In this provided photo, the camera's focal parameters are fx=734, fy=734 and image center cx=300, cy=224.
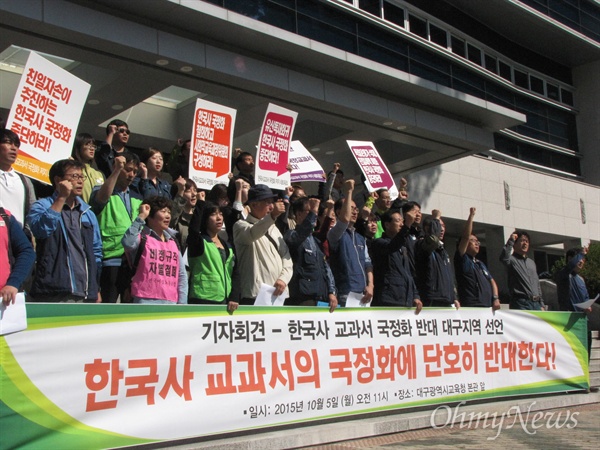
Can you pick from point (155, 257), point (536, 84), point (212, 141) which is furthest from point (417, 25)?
point (155, 257)

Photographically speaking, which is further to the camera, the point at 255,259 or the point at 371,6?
the point at 371,6

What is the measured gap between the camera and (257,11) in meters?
11.9

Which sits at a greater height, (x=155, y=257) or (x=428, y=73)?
(x=428, y=73)

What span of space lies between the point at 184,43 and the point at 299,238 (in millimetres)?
5544

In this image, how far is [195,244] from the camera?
242 inches

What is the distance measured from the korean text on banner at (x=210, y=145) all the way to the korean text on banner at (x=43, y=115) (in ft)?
4.36

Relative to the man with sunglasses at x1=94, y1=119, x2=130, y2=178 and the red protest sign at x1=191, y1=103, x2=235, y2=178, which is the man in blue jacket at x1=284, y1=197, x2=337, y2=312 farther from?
the man with sunglasses at x1=94, y1=119, x2=130, y2=178

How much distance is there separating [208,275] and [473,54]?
797 inches

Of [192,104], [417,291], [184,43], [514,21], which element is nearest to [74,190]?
[417,291]

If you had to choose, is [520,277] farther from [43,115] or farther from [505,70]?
[505,70]

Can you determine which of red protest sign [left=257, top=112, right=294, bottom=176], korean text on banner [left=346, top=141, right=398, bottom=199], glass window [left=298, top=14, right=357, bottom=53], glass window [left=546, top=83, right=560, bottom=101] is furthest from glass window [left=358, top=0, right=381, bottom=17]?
glass window [left=546, top=83, right=560, bottom=101]

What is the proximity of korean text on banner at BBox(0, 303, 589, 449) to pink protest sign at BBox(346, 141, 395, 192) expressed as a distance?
2.48 m

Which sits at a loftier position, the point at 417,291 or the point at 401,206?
the point at 401,206

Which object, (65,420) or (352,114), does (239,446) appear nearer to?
(65,420)
